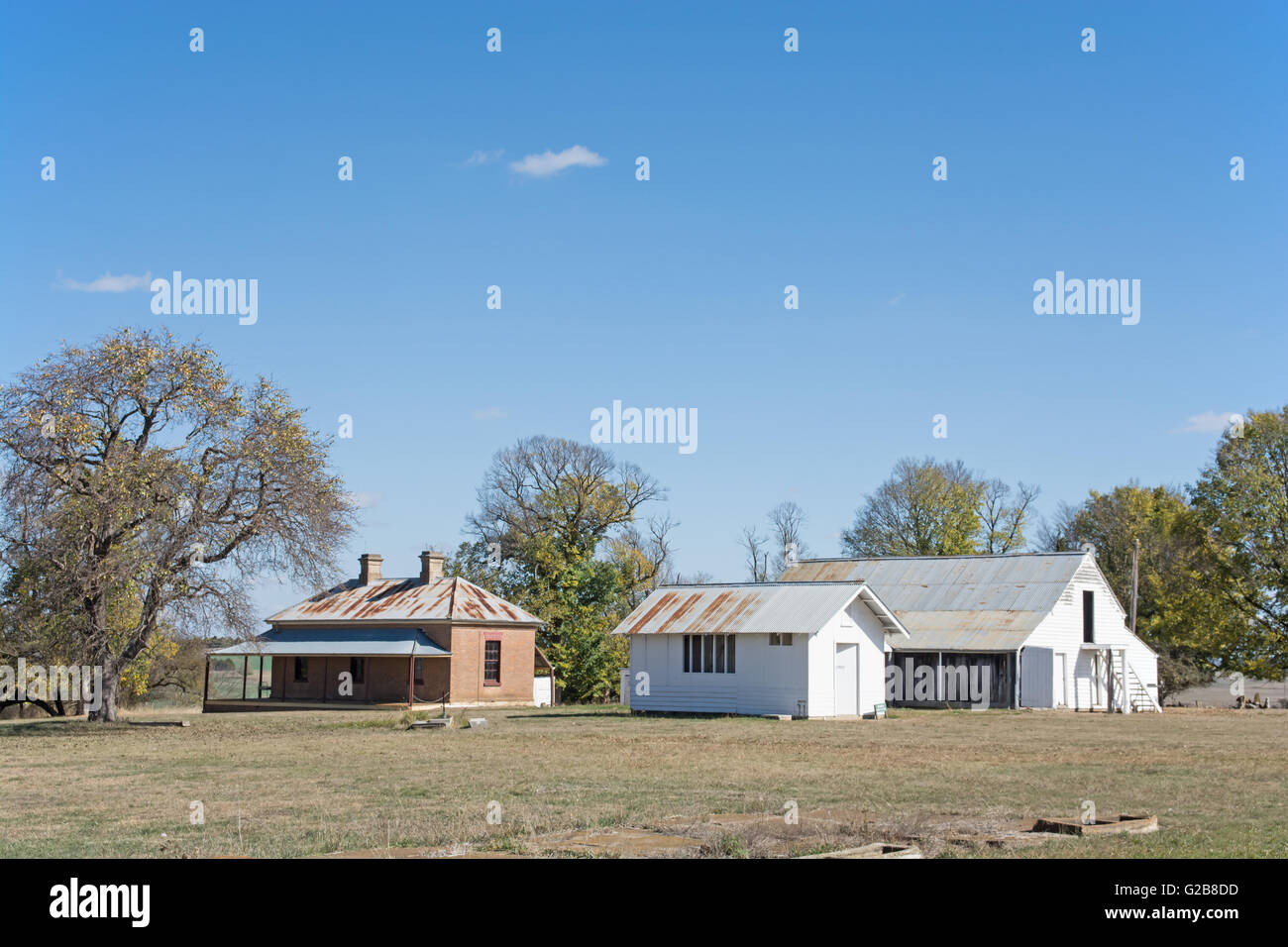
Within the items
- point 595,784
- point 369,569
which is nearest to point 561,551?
point 369,569

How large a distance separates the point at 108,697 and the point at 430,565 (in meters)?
18.6

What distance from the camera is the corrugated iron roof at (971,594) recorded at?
1948 inches

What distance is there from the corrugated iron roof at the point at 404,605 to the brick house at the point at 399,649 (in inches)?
2.2

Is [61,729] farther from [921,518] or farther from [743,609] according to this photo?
[921,518]

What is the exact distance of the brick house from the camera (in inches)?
2014

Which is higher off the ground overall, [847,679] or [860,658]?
[860,658]

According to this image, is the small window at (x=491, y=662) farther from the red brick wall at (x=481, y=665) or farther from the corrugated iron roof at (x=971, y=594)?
the corrugated iron roof at (x=971, y=594)

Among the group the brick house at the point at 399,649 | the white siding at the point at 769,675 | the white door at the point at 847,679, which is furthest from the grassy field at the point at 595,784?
the brick house at the point at 399,649

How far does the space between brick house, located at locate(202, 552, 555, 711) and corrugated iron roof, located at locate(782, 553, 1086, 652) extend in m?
15.5

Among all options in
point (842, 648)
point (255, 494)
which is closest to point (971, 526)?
point (842, 648)

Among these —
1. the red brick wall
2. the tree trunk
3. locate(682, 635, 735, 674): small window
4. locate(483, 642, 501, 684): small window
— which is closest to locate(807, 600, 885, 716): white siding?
locate(682, 635, 735, 674): small window

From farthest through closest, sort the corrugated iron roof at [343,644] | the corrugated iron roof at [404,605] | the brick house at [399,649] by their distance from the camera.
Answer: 1. the corrugated iron roof at [404,605]
2. the brick house at [399,649]
3. the corrugated iron roof at [343,644]

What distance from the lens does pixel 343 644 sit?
5184 cm

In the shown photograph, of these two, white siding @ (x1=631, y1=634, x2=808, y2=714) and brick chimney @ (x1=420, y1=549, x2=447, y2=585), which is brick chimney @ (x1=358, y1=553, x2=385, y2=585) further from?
white siding @ (x1=631, y1=634, x2=808, y2=714)
